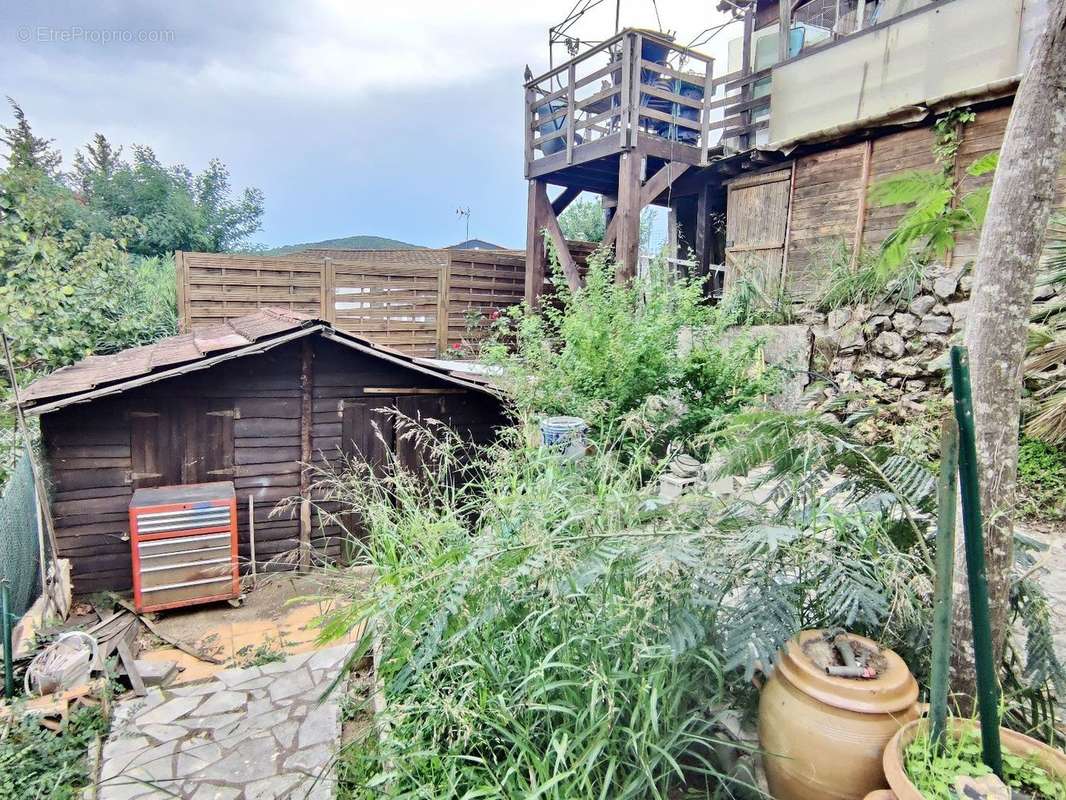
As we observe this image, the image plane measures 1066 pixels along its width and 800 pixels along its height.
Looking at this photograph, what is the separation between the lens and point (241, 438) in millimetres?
6250

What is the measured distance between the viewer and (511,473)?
323 centimetres

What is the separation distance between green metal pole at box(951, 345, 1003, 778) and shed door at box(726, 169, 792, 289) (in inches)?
298

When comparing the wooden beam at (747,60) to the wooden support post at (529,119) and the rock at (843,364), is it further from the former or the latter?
the rock at (843,364)

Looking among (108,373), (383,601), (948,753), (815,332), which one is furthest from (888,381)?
(108,373)

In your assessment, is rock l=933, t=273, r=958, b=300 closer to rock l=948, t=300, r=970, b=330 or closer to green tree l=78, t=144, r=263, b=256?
rock l=948, t=300, r=970, b=330

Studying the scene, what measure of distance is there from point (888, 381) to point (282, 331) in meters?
6.78

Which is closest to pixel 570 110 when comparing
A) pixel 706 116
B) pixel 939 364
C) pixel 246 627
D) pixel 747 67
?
pixel 706 116

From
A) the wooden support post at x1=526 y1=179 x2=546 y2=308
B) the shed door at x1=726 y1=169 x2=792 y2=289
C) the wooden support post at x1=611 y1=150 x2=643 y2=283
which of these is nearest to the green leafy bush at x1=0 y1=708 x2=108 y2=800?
Answer: the wooden support post at x1=611 y1=150 x2=643 y2=283

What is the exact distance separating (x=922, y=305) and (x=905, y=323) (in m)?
0.25

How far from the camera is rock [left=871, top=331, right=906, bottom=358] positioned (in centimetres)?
659

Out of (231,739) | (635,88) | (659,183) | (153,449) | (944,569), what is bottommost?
(231,739)

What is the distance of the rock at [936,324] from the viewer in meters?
6.23

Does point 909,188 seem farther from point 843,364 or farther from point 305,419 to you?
point 305,419

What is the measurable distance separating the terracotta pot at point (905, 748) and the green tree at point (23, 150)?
27.7 ft
